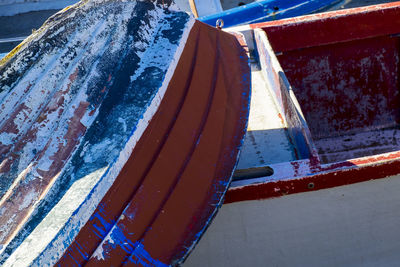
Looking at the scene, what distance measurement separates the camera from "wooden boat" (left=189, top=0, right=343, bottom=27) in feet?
12.0

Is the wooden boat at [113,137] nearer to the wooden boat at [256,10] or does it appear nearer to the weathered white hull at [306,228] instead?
the weathered white hull at [306,228]

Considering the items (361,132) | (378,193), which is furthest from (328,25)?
(378,193)

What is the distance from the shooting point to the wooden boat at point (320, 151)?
2074mm

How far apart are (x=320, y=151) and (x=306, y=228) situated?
1.11 metres

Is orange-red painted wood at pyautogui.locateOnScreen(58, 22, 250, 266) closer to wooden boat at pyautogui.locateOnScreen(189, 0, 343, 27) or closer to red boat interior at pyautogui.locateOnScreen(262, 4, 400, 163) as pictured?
red boat interior at pyautogui.locateOnScreen(262, 4, 400, 163)

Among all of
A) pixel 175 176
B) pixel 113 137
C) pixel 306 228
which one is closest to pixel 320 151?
pixel 306 228

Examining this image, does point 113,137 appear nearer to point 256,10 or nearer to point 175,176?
point 175,176

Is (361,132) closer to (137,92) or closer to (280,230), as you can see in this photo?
(280,230)

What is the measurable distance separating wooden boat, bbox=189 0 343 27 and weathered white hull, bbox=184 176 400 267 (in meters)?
1.83

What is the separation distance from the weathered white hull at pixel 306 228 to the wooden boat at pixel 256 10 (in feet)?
6.01

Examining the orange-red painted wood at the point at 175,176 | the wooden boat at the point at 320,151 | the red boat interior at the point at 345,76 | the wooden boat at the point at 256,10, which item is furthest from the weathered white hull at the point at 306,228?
the wooden boat at the point at 256,10

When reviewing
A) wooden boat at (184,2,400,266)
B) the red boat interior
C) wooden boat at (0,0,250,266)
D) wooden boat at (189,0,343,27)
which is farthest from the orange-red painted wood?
wooden boat at (189,0,343,27)

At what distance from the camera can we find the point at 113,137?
5.64 ft

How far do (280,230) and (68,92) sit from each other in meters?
1.07
